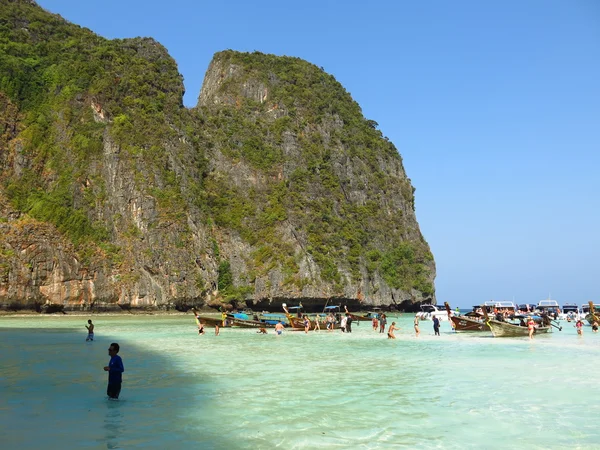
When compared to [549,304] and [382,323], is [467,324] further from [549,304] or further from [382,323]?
[549,304]

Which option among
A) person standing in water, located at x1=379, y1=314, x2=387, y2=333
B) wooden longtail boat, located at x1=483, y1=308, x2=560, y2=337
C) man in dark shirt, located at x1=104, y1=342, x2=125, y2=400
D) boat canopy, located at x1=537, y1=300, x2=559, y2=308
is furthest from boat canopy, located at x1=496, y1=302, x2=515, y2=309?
man in dark shirt, located at x1=104, y1=342, x2=125, y2=400

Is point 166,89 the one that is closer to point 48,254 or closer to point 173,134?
point 173,134

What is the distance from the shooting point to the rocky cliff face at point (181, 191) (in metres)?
63.7

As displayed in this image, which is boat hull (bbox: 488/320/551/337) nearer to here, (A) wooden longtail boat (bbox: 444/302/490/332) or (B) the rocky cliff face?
(A) wooden longtail boat (bbox: 444/302/490/332)

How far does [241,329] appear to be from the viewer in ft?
136

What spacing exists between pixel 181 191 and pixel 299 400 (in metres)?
65.5

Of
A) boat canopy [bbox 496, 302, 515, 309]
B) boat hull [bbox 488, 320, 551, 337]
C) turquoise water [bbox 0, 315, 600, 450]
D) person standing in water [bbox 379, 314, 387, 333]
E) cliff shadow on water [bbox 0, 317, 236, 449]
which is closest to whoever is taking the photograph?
cliff shadow on water [bbox 0, 317, 236, 449]

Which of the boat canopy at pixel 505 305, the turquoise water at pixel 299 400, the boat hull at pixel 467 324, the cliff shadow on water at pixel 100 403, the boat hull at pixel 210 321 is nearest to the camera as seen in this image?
the cliff shadow on water at pixel 100 403

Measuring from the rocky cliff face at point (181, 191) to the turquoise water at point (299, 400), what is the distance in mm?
41991

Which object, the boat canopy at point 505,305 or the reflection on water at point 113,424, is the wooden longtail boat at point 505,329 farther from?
the boat canopy at point 505,305

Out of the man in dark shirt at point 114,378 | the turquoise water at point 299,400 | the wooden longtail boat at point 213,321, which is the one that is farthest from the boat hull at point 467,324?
the man in dark shirt at point 114,378

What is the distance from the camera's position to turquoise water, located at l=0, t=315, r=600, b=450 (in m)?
9.48

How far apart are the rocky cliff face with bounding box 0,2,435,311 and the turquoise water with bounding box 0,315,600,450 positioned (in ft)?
138

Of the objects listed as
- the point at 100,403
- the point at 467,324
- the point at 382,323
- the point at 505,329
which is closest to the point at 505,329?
the point at 505,329
